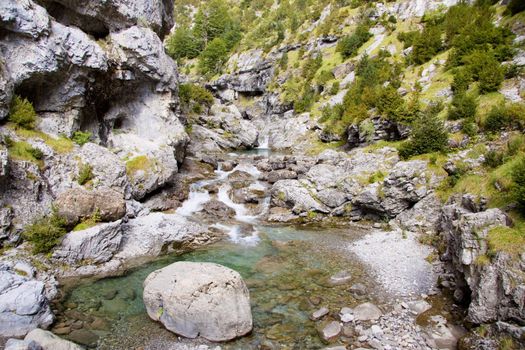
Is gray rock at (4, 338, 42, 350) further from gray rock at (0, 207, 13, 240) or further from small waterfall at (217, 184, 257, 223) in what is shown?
small waterfall at (217, 184, 257, 223)

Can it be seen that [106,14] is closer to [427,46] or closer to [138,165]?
[138,165]

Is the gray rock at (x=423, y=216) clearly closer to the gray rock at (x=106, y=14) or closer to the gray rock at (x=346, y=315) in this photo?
the gray rock at (x=346, y=315)

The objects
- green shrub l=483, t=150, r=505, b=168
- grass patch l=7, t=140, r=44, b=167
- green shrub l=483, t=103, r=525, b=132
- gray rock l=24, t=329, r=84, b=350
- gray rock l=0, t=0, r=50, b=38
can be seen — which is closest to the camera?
gray rock l=24, t=329, r=84, b=350

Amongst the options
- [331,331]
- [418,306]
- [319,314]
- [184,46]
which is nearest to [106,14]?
[319,314]

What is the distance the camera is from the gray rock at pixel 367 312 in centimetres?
1125

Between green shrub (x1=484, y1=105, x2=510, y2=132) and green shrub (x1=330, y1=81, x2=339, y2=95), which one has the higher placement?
green shrub (x1=330, y1=81, x2=339, y2=95)

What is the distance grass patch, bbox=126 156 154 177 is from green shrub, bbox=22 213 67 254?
23.1 feet

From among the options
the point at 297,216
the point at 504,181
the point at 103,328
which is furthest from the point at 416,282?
the point at 103,328

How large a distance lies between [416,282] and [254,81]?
195ft

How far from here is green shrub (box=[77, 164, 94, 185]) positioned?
714 inches

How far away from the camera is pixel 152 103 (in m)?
27.4

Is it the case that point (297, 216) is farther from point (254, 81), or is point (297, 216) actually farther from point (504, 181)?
point (254, 81)

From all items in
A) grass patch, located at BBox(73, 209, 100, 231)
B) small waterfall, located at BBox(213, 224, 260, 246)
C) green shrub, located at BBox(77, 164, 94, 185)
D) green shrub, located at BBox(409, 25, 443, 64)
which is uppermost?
green shrub, located at BBox(409, 25, 443, 64)

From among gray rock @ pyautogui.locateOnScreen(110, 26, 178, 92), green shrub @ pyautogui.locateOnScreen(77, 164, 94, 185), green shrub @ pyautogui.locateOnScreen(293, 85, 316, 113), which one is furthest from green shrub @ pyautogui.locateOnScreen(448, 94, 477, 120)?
green shrub @ pyautogui.locateOnScreen(293, 85, 316, 113)
